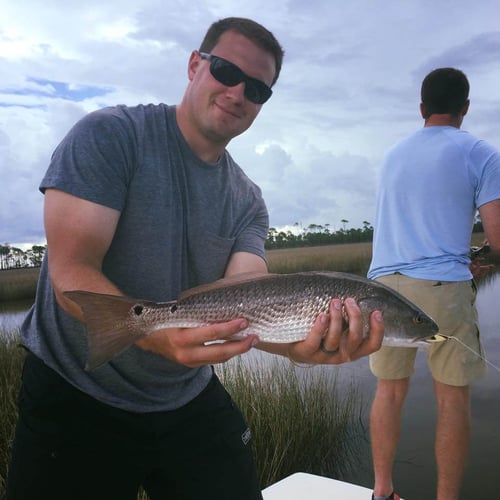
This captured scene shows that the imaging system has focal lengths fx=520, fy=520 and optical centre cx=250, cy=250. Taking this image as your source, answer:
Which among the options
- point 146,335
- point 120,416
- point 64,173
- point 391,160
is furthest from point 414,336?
point 391,160

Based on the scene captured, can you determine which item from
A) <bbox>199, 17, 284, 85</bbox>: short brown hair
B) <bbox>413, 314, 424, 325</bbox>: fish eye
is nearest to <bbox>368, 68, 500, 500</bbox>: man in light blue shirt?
<bbox>413, 314, 424, 325</bbox>: fish eye

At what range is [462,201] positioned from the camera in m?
4.21

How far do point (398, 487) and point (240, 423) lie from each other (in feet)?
18.6

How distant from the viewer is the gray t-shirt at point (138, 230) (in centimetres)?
247

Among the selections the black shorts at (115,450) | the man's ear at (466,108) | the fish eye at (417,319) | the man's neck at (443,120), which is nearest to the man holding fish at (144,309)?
the black shorts at (115,450)

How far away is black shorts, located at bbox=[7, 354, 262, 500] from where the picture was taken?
2.39 m

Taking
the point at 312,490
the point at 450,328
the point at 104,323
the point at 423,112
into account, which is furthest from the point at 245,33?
the point at 312,490

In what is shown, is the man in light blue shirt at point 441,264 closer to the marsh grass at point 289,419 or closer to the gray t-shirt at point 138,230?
the marsh grass at point 289,419

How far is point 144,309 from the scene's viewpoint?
2305 millimetres

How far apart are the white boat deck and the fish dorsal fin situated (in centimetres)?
228

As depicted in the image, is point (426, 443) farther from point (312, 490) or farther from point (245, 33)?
point (245, 33)

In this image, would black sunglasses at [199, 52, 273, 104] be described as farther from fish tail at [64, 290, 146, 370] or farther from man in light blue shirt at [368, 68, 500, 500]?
man in light blue shirt at [368, 68, 500, 500]

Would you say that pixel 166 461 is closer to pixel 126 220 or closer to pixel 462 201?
pixel 126 220

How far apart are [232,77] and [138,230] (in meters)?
1.04
